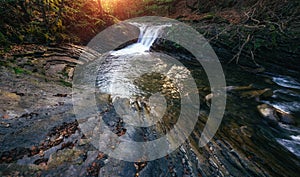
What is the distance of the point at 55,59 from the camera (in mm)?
6934

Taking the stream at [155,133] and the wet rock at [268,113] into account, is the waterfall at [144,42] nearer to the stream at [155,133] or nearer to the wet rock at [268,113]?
the stream at [155,133]

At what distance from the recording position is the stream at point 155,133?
2.46 meters

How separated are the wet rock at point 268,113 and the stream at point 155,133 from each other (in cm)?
2

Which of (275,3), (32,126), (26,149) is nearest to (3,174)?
(26,149)

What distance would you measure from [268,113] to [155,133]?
3.18 meters

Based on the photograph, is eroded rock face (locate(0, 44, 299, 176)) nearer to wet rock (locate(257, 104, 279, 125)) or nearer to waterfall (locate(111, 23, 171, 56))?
wet rock (locate(257, 104, 279, 125))

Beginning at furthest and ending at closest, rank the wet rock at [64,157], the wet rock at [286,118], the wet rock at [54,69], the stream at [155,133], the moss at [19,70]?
1. the wet rock at [54,69]
2. the moss at [19,70]
3. the wet rock at [286,118]
4. the stream at [155,133]
5. the wet rock at [64,157]

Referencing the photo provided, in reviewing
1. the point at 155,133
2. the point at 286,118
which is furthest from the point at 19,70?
the point at 286,118

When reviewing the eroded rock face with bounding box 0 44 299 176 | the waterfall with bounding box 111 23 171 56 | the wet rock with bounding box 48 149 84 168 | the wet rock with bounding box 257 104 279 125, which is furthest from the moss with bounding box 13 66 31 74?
the wet rock with bounding box 257 104 279 125

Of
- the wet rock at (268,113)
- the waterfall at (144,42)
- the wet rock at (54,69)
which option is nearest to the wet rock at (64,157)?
the wet rock at (54,69)

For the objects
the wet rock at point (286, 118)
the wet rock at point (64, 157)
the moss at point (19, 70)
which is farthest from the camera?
the moss at point (19, 70)

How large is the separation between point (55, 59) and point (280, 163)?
310 inches

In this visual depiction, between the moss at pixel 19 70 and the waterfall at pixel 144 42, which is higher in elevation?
the waterfall at pixel 144 42

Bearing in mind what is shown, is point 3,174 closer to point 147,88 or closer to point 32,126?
point 32,126
